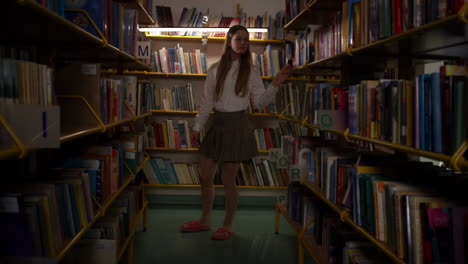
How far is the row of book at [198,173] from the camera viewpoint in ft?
12.6

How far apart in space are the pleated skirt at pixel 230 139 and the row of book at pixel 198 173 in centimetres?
102

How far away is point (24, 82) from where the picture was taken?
1137 mm

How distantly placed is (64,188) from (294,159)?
176 cm

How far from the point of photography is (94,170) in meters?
1.82

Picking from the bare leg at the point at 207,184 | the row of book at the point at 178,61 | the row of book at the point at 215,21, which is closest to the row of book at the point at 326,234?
the bare leg at the point at 207,184

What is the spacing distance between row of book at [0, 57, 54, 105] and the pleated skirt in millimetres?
1577

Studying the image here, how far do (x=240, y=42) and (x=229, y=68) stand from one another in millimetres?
218

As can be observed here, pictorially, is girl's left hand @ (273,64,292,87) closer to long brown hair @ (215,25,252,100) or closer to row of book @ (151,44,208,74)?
long brown hair @ (215,25,252,100)

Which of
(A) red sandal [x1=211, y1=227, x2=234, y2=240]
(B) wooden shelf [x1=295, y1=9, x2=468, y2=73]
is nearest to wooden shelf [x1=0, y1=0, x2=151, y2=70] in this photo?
(B) wooden shelf [x1=295, y1=9, x2=468, y2=73]

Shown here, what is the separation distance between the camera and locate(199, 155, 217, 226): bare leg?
2898mm

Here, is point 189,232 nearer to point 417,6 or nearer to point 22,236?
point 22,236

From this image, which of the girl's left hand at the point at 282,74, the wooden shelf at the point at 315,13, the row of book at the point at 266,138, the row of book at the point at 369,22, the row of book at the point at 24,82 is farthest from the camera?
the row of book at the point at 266,138

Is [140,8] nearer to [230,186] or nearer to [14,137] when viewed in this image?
[230,186]

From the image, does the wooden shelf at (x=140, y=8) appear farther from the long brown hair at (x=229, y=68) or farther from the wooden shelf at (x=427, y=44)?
the wooden shelf at (x=427, y=44)
